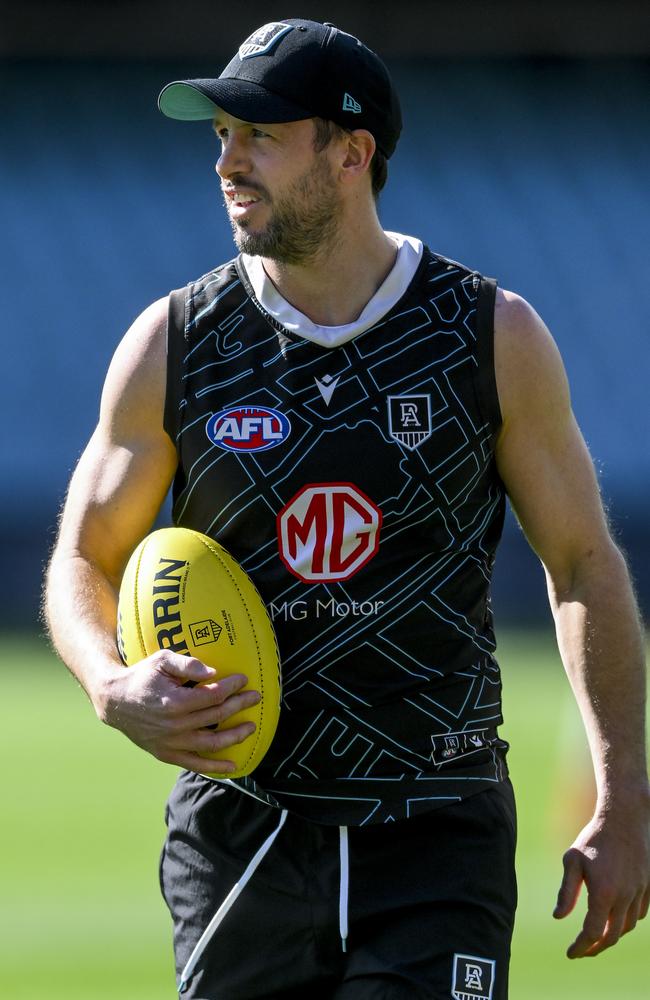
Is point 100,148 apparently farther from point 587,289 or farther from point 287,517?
point 287,517

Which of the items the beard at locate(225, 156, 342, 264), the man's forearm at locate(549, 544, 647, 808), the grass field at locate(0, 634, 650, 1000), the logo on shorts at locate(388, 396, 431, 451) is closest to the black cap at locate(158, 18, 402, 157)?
the beard at locate(225, 156, 342, 264)

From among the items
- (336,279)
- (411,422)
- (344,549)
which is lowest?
(344,549)

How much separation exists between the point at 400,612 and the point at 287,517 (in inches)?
12.9

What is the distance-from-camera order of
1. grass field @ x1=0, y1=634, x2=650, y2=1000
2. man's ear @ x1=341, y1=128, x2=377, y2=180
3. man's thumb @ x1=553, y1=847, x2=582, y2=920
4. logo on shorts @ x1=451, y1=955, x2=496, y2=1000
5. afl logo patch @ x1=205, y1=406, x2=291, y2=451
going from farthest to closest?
grass field @ x1=0, y1=634, x2=650, y2=1000, man's ear @ x1=341, y1=128, x2=377, y2=180, afl logo patch @ x1=205, y1=406, x2=291, y2=451, man's thumb @ x1=553, y1=847, x2=582, y2=920, logo on shorts @ x1=451, y1=955, x2=496, y2=1000

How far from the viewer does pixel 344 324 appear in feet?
12.5

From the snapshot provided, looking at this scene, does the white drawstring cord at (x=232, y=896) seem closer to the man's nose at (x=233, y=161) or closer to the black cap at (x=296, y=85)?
the man's nose at (x=233, y=161)

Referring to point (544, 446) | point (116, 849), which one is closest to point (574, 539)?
point (544, 446)

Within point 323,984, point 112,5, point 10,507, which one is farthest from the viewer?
point 112,5

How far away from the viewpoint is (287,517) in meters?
3.62

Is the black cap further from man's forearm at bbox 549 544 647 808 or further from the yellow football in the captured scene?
man's forearm at bbox 549 544 647 808

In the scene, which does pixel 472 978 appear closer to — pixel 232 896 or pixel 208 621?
pixel 232 896

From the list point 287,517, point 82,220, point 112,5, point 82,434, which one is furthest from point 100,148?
point 287,517

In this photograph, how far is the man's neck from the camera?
3826 mm

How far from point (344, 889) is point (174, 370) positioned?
120 cm
